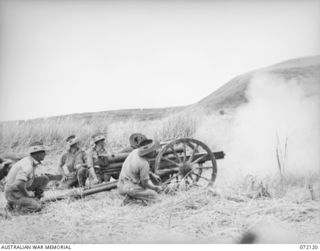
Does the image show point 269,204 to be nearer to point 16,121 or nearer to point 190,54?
point 190,54

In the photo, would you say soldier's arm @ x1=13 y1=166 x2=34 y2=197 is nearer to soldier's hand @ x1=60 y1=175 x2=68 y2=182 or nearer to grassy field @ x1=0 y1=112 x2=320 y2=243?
grassy field @ x1=0 y1=112 x2=320 y2=243

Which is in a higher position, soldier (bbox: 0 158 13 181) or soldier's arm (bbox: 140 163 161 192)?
soldier (bbox: 0 158 13 181)

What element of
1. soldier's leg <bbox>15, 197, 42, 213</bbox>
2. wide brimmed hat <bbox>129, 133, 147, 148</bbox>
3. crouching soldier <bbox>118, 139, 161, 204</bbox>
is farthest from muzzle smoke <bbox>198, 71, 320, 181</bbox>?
soldier's leg <bbox>15, 197, 42, 213</bbox>

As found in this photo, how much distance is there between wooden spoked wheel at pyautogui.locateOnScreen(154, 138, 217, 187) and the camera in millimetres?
6199

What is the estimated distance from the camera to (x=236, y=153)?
6500 millimetres

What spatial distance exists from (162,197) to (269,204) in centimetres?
138

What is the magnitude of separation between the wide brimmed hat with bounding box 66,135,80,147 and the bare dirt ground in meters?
0.94

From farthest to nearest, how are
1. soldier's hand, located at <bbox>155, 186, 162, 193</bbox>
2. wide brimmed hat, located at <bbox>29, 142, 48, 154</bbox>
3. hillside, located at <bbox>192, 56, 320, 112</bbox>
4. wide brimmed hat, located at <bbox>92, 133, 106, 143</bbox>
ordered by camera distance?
hillside, located at <bbox>192, 56, 320, 112</bbox>, wide brimmed hat, located at <bbox>92, 133, 106, 143</bbox>, wide brimmed hat, located at <bbox>29, 142, 48, 154</bbox>, soldier's hand, located at <bbox>155, 186, 162, 193</bbox>

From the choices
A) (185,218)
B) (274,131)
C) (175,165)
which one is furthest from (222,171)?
(274,131)

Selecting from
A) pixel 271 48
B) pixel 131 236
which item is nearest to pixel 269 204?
pixel 131 236

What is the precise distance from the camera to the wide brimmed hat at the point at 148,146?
6.14 m

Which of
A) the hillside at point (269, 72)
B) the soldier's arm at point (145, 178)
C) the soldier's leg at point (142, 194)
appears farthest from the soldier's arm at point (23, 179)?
the hillside at point (269, 72)

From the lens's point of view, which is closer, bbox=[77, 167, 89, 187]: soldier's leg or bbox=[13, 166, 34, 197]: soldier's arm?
bbox=[13, 166, 34, 197]: soldier's arm

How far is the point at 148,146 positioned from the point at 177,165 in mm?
457
